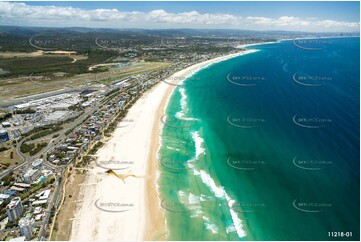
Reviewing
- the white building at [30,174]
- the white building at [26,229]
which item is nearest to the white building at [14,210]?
the white building at [26,229]

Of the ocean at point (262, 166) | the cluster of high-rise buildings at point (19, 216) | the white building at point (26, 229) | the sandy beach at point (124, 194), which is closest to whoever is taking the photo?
the white building at point (26, 229)

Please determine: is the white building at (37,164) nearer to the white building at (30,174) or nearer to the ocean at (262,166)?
the white building at (30,174)

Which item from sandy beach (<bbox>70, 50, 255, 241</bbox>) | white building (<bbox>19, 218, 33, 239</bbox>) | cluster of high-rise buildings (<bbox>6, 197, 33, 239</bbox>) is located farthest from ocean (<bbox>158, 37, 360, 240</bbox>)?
cluster of high-rise buildings (<bbox>6, 197, 33, 239</bbox>)

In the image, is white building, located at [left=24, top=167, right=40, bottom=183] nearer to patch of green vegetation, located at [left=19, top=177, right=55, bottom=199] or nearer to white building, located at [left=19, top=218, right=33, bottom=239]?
patch of green vegetation, located at [left=19, top=177, right=55, bottom=199]

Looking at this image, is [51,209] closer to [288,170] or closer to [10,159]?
[10,159]

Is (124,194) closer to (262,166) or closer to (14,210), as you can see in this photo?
(14,210)

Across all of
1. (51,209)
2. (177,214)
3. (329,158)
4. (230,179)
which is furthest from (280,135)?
(51,209)
